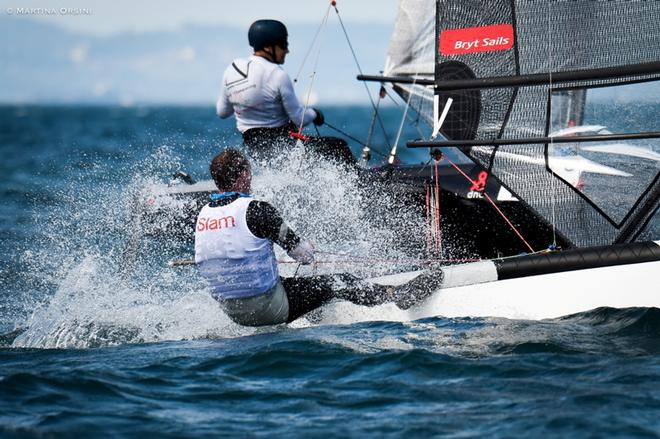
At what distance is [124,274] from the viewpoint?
6273 millimetres

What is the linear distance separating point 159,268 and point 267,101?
1.51m

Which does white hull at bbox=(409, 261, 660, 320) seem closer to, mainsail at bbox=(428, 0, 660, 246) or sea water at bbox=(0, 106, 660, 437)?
sea water at bbox=(0, 106, 660, 437)

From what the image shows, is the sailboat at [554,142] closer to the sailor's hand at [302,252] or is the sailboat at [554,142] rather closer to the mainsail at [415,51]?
the sailor's hand at [302,252]

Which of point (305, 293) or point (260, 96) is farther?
point (260, 96)

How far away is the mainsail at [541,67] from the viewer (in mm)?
5484

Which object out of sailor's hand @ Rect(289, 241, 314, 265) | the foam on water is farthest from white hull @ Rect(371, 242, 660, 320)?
sailor's hand @ Rect(289, 241, 314, 265)

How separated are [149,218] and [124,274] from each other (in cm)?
94

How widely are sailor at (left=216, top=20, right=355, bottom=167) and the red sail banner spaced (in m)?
1.14

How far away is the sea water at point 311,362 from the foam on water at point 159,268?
0.04ft

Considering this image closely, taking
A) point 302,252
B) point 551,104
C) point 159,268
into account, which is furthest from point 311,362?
point 159,268

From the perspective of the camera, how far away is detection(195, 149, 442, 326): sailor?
4641 millimetres

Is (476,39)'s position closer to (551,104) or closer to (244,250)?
(551,104)

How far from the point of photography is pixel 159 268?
714 centimetres

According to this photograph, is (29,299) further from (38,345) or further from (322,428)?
(322,428)
